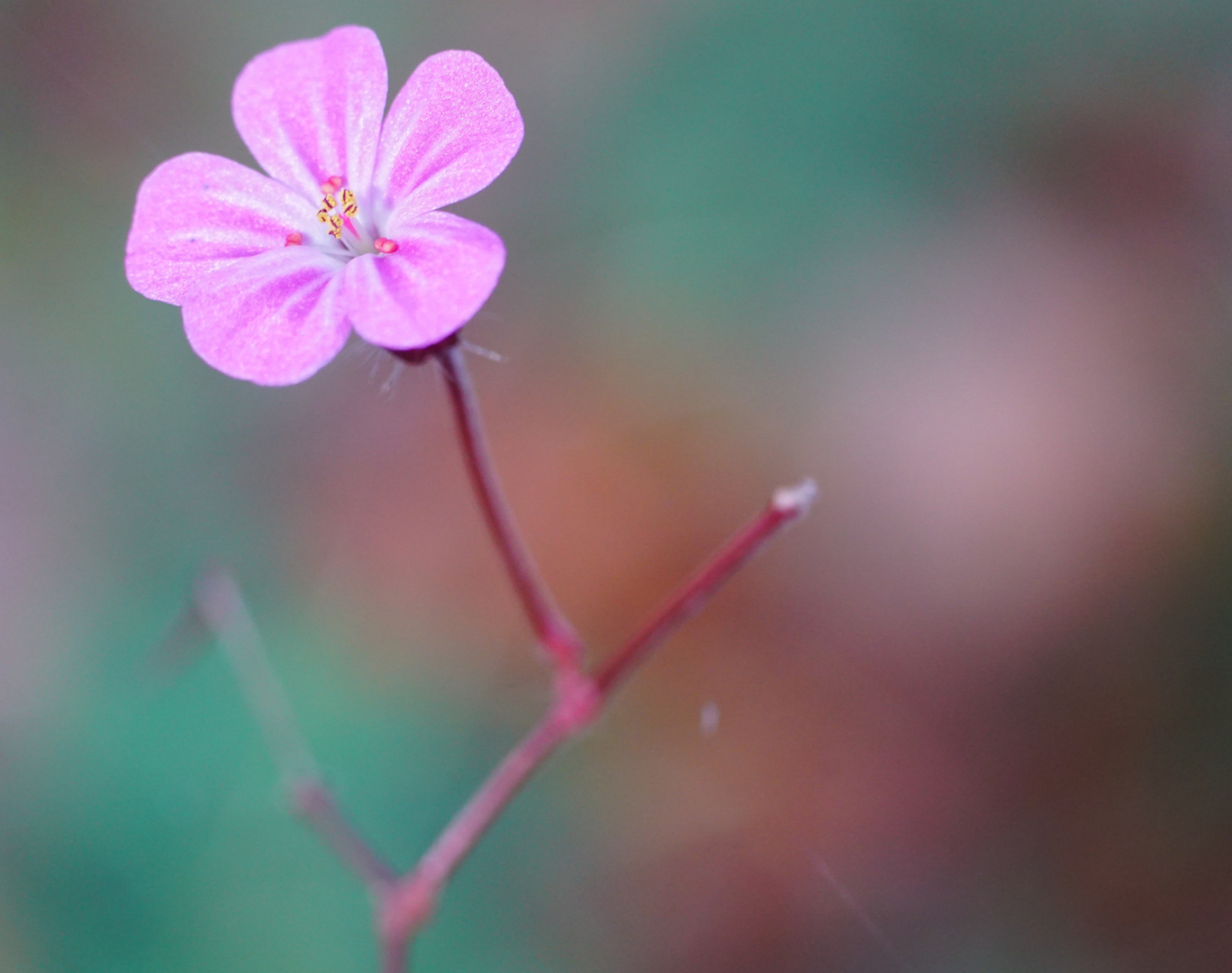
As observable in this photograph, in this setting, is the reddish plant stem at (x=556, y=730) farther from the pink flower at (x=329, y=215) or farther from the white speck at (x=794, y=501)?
the pink flower at (x=329, y=215)

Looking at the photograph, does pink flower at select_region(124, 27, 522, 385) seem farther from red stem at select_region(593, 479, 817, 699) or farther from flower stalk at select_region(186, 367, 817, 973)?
red stem at select_region(593, 479, 817, 699)

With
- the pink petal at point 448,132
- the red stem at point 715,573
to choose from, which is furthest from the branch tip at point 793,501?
the pink petal at point 448,132

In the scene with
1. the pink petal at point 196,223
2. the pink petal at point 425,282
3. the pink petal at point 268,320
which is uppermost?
the pink petal at point 196,223

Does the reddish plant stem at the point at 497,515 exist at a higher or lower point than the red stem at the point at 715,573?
higher

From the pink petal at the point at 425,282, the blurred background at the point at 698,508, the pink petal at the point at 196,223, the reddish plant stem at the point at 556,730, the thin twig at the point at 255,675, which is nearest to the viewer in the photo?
the pink petal at the point at 425,282

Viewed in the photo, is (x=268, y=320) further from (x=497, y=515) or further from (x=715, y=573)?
(x=715, y=573)

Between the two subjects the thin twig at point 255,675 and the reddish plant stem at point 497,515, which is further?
the thin twig at point 255,675

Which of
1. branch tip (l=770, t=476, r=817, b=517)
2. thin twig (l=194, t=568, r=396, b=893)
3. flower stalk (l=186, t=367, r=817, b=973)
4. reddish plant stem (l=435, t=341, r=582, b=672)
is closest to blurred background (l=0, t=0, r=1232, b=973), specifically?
thin twig (l=194, t=568, r=396, b=893)
